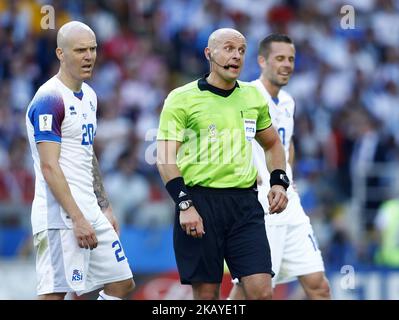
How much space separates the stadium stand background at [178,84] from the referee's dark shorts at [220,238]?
5.42 metres

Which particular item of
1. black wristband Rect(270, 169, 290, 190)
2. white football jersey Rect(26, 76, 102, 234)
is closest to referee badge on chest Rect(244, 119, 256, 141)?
black wristband Rect(270, 169, 290, 190)

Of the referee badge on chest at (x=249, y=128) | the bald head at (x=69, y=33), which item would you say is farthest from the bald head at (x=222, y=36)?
the bald head at (x=69, y=33)

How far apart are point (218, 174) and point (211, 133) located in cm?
35

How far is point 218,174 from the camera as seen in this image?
9.67 m

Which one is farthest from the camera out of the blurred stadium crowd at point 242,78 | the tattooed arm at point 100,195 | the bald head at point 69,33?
the blurred stadium crowd at point 242,78

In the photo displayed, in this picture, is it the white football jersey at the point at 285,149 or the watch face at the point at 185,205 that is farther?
the white football jersey at the point at 285,149

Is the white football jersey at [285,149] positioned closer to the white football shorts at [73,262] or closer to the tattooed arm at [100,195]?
the tattooed arm at [100,195]

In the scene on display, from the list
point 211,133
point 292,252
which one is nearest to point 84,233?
point 211,133

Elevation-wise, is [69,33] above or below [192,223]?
above

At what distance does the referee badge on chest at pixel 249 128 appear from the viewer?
32.0 feet

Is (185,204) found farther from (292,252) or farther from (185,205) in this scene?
(292,252)

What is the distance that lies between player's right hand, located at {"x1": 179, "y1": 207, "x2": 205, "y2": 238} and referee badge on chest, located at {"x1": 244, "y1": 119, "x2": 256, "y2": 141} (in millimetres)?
880

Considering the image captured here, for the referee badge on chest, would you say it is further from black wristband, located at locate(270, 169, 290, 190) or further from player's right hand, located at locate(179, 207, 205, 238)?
player's right hand, located at locate(179, 207, 205, 238)
